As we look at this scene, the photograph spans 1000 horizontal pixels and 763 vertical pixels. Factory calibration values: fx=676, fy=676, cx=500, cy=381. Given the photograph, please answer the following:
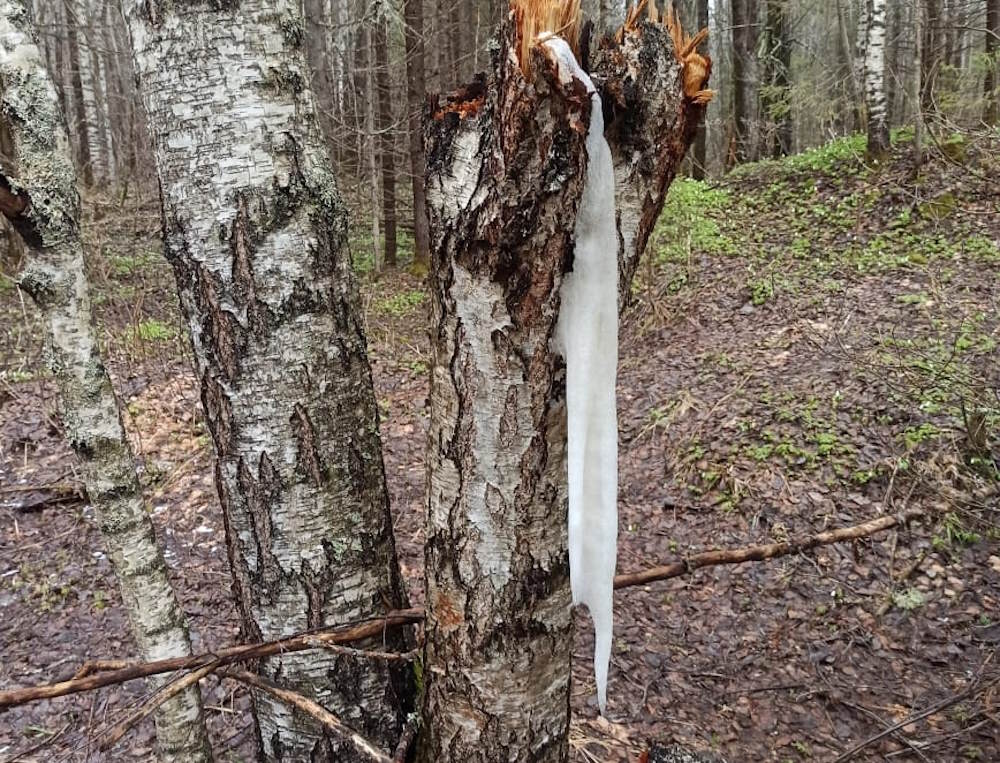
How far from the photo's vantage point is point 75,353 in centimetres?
217

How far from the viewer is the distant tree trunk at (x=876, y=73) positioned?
28.3 ft

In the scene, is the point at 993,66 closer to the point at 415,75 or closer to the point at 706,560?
the point at 415,75

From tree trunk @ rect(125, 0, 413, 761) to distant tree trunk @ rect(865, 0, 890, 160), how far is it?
370 inches

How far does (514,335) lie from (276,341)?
617 mm

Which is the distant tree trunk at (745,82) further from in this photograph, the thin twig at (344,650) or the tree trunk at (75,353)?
the thin twig at (344,650)

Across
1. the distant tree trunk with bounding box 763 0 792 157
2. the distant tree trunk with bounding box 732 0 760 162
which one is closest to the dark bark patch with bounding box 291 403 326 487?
the distant tree trunk with bounding box 763 0 792 157

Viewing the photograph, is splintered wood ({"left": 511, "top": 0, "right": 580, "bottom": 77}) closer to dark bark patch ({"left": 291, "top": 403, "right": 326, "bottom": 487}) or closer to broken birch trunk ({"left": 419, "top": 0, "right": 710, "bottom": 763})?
broken birch trunk ({"left": 419, "top": 0, "right": 710, "bottom": 763})

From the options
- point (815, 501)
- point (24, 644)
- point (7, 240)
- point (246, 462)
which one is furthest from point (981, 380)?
point (7, 240)

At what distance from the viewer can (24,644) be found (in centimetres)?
400

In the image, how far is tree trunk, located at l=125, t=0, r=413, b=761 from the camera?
4.91 ft

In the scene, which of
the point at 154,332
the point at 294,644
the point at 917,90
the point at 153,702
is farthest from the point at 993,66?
the point at 153,702

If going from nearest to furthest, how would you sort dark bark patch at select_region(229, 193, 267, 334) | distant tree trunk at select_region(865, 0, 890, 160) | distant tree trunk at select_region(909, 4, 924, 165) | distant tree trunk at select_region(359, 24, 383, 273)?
dark bark patch at select_region(229, 193, 267, 334) < distant tree trunk at select_region(909, 4, 924, 165) < distant tree trunk at select_region(865, 0, 890, 160) < distant tree trunk at select_region(359, 24, 383, 273)

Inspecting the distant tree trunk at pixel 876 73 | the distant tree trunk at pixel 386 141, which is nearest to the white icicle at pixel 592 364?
the distant tree trunk at pixel 386 141

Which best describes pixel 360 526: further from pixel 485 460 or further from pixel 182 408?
pixel 182 408
